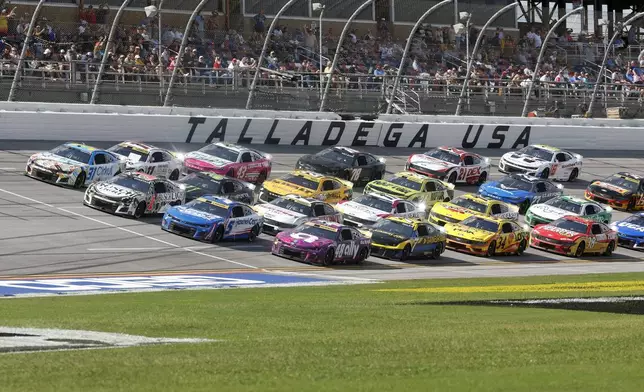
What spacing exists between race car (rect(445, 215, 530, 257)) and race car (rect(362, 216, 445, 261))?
1995mm

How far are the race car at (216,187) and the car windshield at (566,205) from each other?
9.61 meters

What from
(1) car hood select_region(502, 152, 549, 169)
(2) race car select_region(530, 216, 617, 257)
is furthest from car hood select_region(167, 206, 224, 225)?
(1) car hood select_region(502, 152, 549, 169)

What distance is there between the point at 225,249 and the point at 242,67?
47.2ft

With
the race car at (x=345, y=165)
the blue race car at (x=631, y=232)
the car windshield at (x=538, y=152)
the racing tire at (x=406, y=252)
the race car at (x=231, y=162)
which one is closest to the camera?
the racing tire at (x=406, y=252)

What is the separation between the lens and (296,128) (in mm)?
45125

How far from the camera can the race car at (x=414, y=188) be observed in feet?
124

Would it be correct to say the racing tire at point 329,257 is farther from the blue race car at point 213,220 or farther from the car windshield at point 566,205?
the car windshield at point 566,205

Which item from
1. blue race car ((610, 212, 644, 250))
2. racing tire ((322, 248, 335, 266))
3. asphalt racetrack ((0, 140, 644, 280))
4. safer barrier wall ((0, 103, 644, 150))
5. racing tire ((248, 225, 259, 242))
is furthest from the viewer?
safer barrier wall ((0, 103, 644, 150))

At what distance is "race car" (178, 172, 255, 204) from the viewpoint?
34312mm

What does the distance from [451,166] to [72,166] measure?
1368cm

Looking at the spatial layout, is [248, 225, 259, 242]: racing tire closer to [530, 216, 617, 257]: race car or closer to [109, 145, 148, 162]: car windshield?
[109, 145, 148, 162]: car windshield

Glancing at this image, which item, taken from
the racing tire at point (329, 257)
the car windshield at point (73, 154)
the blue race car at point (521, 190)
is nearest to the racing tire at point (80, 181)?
the car windshield at point (73, 154)

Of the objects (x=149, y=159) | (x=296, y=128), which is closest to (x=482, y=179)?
(x=296, y=128)

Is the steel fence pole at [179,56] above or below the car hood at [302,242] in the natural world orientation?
above
